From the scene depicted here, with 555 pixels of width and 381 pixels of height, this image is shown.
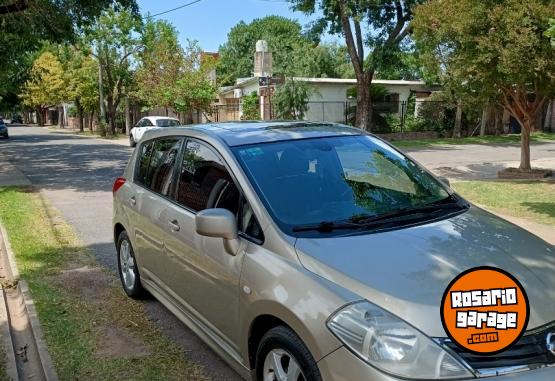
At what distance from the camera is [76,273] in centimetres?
617

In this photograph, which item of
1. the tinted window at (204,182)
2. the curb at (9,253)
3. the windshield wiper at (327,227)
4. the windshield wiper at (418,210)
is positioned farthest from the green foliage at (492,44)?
the curb at (9,253)

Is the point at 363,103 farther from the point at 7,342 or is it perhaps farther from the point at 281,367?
the point at 281,367

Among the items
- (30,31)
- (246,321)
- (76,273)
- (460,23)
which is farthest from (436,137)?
(246,321)

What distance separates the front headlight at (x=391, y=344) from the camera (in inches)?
88.1

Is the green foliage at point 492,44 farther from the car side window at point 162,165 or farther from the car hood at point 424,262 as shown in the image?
the car hood at point 424,262

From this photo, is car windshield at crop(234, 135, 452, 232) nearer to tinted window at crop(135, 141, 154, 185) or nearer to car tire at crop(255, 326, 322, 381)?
car tire at crop(255, 326, 322, 381)

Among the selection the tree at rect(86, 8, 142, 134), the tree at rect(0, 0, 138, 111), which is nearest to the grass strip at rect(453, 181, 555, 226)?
the tree at rect(0, 0, 138, 111)

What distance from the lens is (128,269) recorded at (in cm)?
538

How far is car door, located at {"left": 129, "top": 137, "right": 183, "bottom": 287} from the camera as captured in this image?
4320 millimetres

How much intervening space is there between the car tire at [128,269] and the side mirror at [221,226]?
2163 mm

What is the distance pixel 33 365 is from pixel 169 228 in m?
1.49

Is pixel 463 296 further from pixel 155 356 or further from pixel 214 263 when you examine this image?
pixel 155 356

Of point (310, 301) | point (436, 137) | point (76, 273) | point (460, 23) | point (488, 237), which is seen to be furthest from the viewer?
point (436, 137)

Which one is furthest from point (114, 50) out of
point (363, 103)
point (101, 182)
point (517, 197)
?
point (517, 197)
